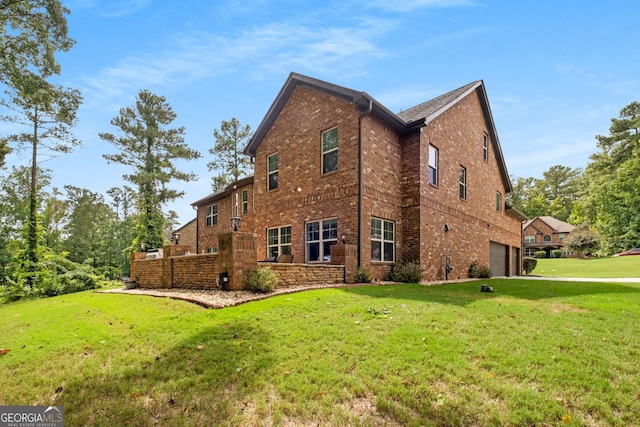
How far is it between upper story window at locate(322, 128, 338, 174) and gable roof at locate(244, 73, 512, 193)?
1.41 metres

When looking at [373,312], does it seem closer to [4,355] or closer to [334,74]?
[4,355]

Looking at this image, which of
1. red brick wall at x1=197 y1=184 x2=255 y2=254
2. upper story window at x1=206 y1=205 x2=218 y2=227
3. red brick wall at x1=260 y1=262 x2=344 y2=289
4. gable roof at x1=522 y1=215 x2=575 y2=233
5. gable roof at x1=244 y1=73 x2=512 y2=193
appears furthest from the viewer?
gable roof at x1=522 y1=215 x2=575 y2=233

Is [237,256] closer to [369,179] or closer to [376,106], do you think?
[369,179]

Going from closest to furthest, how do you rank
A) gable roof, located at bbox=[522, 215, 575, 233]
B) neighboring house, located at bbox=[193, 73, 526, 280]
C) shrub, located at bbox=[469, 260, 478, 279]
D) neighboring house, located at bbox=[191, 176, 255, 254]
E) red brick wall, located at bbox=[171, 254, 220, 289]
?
red brick wall, located at bbox=[171, 254, 220, 289], neighboring house, located at bbox=[193, 73, 526, 280], shrub, located at bbox=[469, 260, 478, 279], neighboring house, located at bbox=[191, 176, 255, 254], gable roof, located at bbox=[522, 215, 575, 233]

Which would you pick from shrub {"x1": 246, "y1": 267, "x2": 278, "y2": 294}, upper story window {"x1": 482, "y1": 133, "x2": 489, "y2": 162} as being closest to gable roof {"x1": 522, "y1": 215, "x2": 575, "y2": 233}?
upper story window {"x1": 482, "y1": 133, "x2": 489, "y2": 162}

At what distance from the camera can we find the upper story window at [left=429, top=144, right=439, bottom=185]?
13.2m

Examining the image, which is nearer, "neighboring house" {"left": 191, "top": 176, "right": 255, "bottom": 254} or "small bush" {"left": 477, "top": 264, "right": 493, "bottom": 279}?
"small bush" {"left": 477, "top": 264, "right": 493, "bottom": 279}

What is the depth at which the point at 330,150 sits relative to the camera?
1237 centimetres

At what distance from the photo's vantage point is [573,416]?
309 centimetres

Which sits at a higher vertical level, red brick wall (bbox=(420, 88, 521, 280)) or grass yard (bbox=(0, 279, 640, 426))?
red brick wall (bbox=(420, 88, 521, 280))

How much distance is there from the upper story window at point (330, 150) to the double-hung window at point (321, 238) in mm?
2071

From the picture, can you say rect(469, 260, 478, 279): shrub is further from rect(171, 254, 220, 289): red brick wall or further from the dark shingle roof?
rect(171, 254, 220, 289): red brick wall

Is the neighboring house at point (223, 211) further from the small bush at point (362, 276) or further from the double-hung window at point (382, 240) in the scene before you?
the small bush at point (362, 276)

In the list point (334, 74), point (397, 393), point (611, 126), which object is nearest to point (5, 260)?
point (334, 74)
